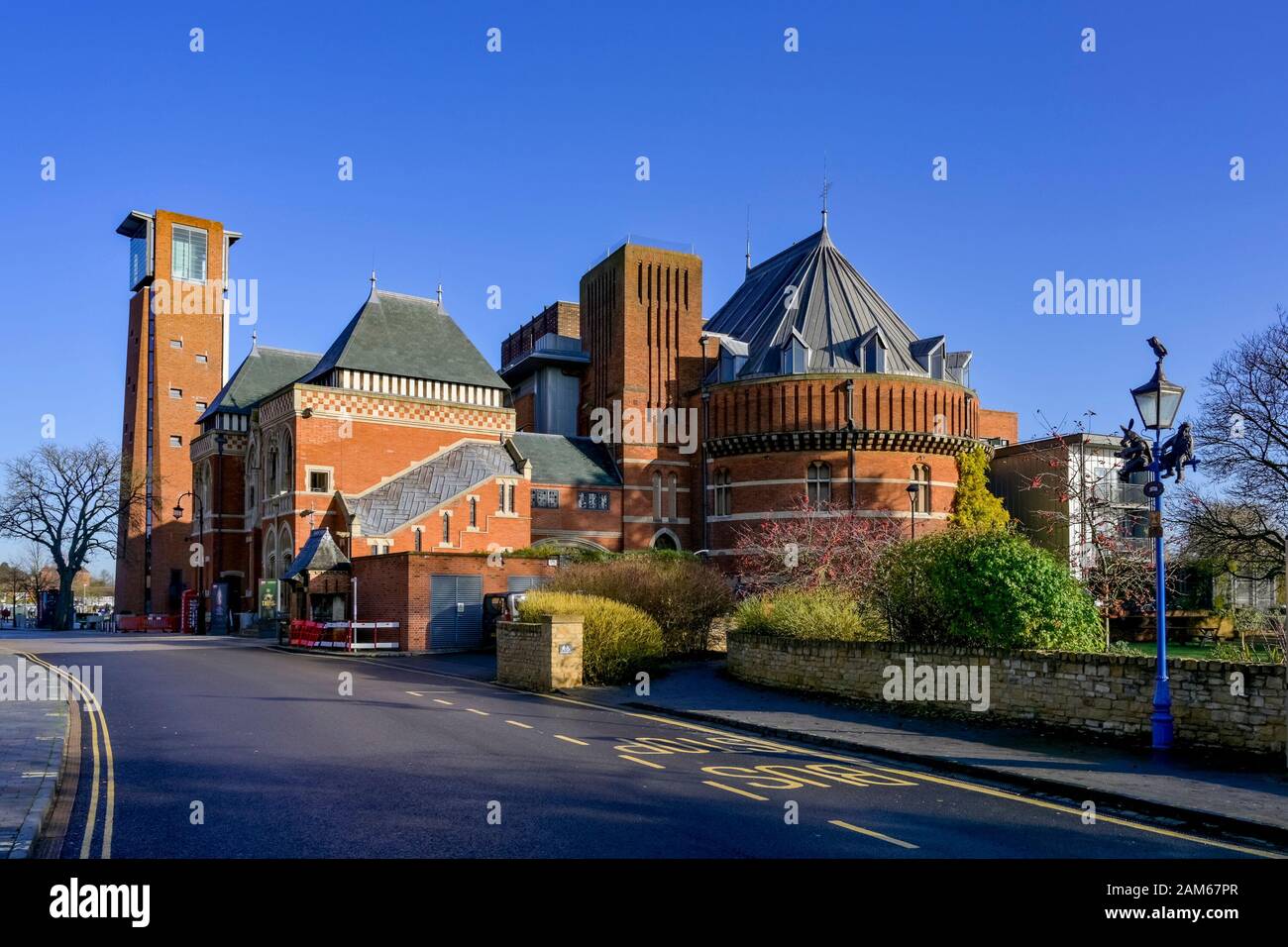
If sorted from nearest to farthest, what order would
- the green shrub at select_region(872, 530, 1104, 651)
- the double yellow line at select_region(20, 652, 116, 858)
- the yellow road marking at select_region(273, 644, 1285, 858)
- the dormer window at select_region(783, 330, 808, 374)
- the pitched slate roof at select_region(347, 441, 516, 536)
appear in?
the double yellow line at select_region(20, 652, 116, 858) → the yellow road marking at select_region(273, 644, 1285, 858) → the green shrub at select_region(872, 530, 1104, 651) → the pitched slate roof at select_region(347, 441, 516, 536) → the dormer window at select_region(783, 330, 808, 374)

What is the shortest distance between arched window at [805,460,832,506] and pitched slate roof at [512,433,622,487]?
1032cm

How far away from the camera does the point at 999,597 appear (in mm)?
15242

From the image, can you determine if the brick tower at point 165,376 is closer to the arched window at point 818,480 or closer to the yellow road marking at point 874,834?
the arched window at point 818,480

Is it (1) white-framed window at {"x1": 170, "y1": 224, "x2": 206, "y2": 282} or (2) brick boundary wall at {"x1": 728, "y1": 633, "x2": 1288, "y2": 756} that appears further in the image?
(1) white-framed window at {"x1": 170, "y1": 224, "x2": 206, "y2": 282}

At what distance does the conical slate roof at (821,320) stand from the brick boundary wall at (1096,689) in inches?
1253

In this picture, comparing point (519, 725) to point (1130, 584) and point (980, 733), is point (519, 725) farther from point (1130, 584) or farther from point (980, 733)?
point (1130, 584)

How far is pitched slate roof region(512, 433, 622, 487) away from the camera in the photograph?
5031 centimetres

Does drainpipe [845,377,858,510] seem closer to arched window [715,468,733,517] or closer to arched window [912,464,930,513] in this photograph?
arched window [912,464,930,513]

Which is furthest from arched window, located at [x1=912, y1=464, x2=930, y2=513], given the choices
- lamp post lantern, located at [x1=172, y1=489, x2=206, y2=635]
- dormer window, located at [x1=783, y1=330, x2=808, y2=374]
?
lamp post lantern, located at [x1=172, y1=489, x2=206, y2=635]

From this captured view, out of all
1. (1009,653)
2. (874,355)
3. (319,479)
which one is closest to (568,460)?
(319,479)

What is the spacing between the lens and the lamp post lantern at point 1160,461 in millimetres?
12109

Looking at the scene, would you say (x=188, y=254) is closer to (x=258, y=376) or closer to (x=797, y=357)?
(x=258, y=376)
